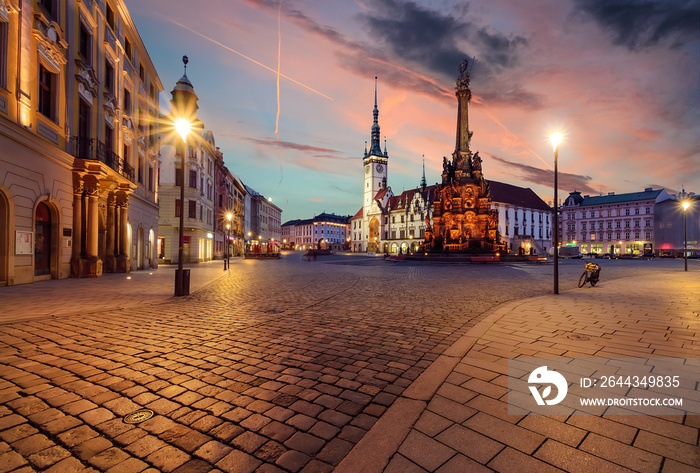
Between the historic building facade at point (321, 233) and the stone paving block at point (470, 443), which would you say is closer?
the stone paving block at point (470, 443)

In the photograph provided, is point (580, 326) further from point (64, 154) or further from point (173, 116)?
point (173, 116)

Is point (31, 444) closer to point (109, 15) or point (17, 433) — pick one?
point (17, 433)

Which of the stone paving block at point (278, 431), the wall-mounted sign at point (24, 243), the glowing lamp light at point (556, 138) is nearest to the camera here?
the stone paving block at point (278, 431)

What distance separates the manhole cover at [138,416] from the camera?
2.96 metres

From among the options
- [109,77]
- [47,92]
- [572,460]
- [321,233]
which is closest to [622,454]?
[572,460]

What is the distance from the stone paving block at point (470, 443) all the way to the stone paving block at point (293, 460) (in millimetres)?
1050

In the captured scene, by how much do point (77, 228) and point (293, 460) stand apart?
1802 centimetres

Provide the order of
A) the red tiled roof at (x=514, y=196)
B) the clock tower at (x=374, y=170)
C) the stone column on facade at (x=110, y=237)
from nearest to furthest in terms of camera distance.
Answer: the stone column on facade at (x=110, y=237) < the red tiled roof at (x=514, y=196) < the clock tower at (x=374, y=170)

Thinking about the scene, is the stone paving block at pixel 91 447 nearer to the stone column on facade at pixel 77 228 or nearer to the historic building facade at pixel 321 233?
the stone column on facade at pixel 77 228

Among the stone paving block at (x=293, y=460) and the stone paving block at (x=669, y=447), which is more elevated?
the stone paving block at (x=669, y=447)

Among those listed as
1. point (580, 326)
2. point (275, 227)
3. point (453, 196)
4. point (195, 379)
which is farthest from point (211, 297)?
point (275, 227)

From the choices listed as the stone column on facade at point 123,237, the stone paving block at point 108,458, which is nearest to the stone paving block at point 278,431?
the stone paving block at point 108,458

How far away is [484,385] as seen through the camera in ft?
12.0

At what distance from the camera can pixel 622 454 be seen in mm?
2432
